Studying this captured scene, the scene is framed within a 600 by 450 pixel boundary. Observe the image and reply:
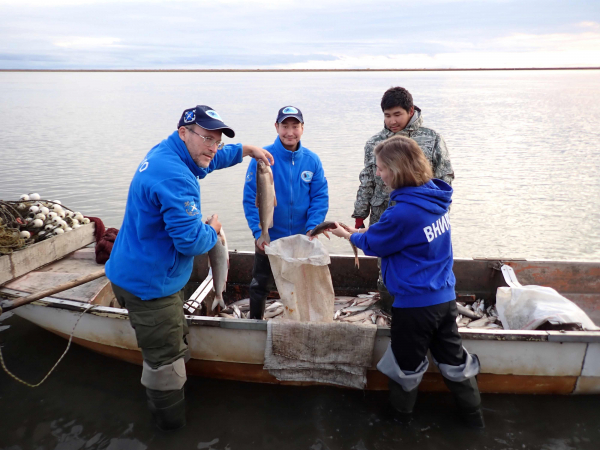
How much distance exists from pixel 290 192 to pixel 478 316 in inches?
114

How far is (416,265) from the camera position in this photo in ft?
12.5

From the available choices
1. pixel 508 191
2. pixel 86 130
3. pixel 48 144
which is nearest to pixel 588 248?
pixel 508 191

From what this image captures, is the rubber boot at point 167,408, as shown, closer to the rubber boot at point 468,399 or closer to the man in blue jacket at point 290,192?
the man in blue jacket at point 290,192

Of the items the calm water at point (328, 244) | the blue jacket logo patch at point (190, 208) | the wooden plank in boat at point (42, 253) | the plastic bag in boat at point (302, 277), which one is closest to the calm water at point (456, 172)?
the calm water at point (328, 244)

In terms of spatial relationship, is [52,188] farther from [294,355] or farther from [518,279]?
[518,279]

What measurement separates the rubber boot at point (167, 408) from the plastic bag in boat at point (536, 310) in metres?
3.64

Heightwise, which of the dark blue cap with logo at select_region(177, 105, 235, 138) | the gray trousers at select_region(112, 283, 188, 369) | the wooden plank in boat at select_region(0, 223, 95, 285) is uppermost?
the dark blue cap with logo at select_region(177, 105, 235, 138)

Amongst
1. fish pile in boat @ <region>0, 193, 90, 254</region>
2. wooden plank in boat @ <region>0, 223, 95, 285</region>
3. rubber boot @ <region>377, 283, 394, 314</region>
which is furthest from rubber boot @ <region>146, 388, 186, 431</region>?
fish pile in boat @ <region>0, 193, 90, 254</region>

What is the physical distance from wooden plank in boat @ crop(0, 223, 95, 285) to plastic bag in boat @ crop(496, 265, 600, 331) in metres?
6.05

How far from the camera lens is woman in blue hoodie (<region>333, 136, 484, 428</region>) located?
3.74 metres

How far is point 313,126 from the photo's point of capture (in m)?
29.0

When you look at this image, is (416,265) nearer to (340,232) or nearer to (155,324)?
(340,232)

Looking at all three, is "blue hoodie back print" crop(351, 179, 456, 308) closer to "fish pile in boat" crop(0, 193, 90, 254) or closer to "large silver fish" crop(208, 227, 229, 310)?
"large silver fish" crop(208, 227, 229, 310)

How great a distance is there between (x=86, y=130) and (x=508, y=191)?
76.7 feet
